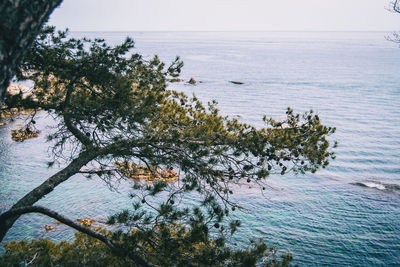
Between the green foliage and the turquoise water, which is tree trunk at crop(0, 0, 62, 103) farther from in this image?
the turquoise water

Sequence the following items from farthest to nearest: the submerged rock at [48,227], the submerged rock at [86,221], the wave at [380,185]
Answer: the wave at [380,185] < the submerged rock at [86,221] < the submerged rock at [48,227]

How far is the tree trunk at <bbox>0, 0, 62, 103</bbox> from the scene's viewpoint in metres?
2.26

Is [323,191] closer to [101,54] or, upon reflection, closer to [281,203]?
[281,203]

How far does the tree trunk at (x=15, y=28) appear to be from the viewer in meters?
2.26

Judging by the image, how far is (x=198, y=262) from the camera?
16.4ft

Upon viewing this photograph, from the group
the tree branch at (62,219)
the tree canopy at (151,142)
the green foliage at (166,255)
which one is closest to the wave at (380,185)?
the tree canopy at (151,142)

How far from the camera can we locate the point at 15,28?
7.63ft

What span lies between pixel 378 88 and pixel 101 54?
5166 cm

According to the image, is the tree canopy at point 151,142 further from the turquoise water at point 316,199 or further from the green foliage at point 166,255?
the turquoise water at point 316,199

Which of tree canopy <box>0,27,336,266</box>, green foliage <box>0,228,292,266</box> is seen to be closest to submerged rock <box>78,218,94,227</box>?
tree canopy <box>0,27,336,266</box>

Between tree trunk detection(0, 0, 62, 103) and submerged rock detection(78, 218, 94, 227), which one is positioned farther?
submerged rock detection(78, 218, 94, 227)

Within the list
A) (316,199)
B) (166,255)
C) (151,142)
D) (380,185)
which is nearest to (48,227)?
(151,142)

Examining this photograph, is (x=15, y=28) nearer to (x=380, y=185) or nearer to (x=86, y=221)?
(x=86, y=221)

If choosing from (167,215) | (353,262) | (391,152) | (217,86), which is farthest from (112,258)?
(217,86)
